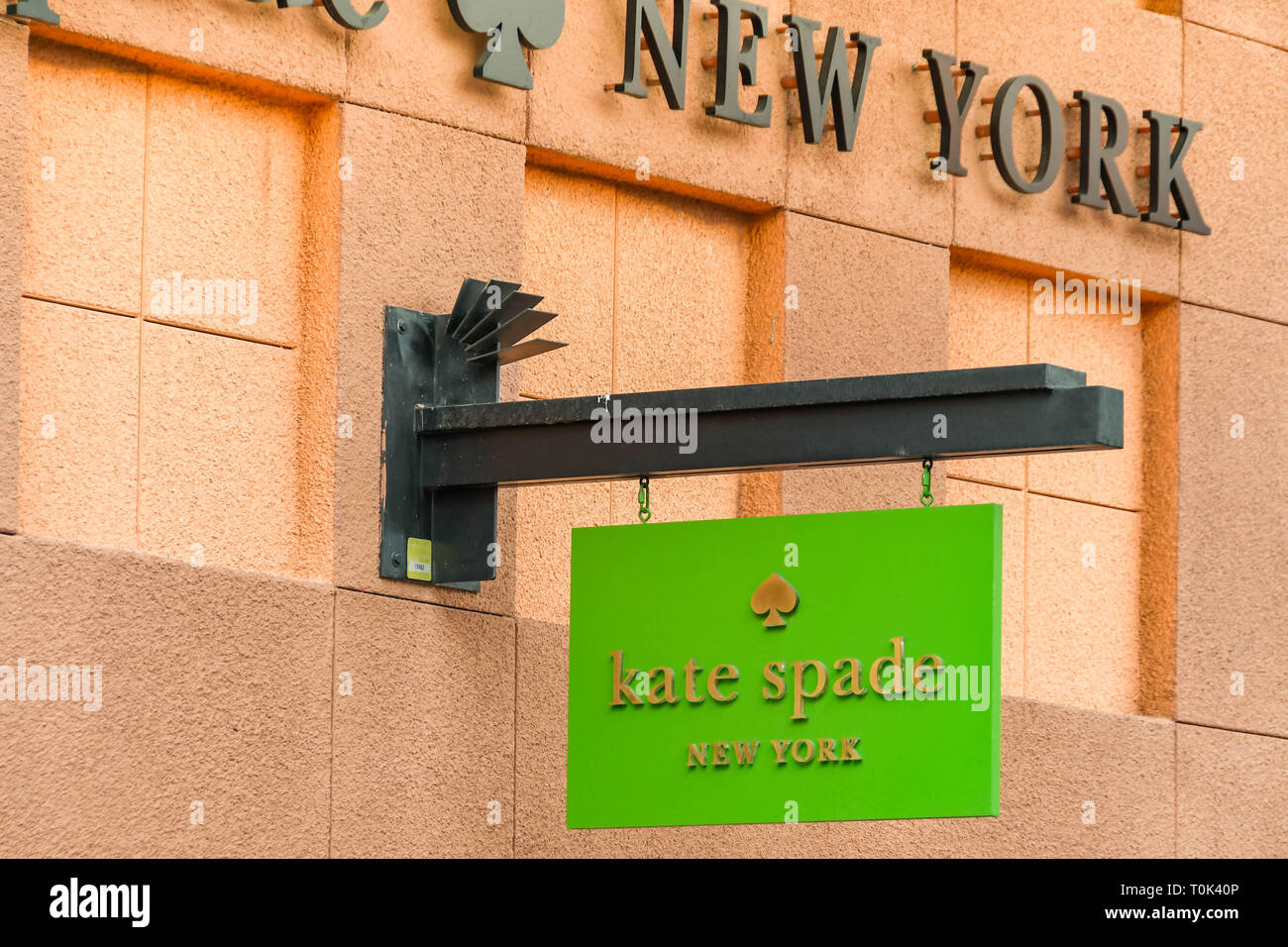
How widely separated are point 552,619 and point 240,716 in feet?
5.44

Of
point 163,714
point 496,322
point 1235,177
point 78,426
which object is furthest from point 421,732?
point 1235,177

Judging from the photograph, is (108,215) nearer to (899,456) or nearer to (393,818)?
(393,818)

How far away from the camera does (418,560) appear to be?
917 centimetres

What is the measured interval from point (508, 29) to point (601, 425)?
77.9 inches

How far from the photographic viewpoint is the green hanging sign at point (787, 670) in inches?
315

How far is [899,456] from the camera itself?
26.3 feet

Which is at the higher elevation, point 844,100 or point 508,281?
point 844,100

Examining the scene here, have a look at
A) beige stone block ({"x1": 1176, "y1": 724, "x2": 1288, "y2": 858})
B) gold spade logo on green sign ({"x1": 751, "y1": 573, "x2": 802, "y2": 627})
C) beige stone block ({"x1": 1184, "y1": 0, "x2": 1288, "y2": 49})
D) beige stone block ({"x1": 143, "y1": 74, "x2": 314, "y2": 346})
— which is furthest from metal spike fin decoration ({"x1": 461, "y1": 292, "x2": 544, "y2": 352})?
beige stone block ({"x1": 1184, "y1": 0, "x2": 1288, "y2": 49})

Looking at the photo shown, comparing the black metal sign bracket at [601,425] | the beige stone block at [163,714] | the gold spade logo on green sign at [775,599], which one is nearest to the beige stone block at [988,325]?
the black metal sign bracket at [601,425]

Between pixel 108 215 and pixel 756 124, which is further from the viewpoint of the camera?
pixel 756 124

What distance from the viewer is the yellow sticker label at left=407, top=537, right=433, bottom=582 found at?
9.15 m

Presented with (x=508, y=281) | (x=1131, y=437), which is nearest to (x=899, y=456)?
(x=508, y=281)

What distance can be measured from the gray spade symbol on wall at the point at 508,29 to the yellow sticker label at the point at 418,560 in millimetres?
1904

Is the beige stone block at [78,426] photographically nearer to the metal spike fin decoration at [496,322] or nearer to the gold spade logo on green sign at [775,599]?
the metal spike fin decoration at [496,322]
